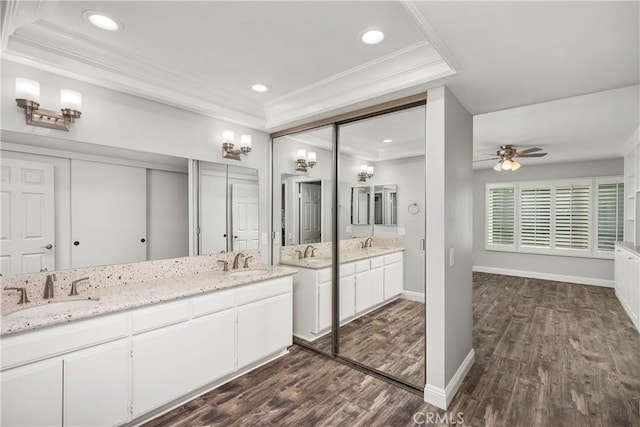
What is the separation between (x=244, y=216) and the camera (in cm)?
346

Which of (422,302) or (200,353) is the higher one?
(422,302)

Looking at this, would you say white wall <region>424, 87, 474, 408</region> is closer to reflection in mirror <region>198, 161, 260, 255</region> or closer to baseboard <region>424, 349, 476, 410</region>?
baseboard <region>424, 349, 476, 410</region>

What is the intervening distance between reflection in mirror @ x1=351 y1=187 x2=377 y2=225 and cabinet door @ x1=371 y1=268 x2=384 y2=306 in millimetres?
543

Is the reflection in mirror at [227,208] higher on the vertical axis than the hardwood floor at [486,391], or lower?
higher

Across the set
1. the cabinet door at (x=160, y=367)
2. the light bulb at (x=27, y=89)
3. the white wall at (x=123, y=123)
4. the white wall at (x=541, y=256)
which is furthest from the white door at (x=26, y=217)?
the white wall at (x=541, y=256)

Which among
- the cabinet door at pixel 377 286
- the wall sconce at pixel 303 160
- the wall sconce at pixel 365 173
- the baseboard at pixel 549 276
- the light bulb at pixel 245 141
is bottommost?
the baseboard at pixel 549 276

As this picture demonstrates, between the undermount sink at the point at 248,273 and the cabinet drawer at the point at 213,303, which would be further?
the undermount sink at the point at 248,273

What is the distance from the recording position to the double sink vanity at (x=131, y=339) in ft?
5.57

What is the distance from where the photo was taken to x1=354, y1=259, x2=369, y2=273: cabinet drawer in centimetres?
330

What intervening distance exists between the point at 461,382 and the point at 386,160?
2088mm

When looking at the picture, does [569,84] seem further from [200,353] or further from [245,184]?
[200,353]

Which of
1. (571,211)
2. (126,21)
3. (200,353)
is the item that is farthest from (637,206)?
(126,21)

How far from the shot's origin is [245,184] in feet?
11.4

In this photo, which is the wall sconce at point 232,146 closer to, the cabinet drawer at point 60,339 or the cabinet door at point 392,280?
the cabinet drawer at point 60,339
